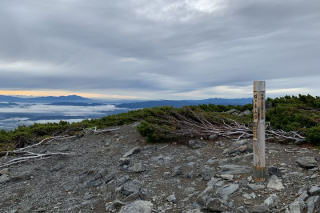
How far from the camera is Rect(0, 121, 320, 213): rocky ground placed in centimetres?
473

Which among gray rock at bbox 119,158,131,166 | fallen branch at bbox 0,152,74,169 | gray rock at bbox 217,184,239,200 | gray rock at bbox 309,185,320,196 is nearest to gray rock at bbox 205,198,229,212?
gray rock at bbox 217,184,239,200

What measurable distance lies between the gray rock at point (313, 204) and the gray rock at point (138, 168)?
3.89 metres

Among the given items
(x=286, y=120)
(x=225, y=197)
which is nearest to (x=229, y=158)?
(x=225, y=197)

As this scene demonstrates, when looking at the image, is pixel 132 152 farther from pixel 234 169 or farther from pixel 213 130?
pixel 234 169

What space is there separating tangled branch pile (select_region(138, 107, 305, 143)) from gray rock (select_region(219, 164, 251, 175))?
6.36 ft

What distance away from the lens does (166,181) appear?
6.01 meters

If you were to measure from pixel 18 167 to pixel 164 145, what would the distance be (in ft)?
16.1

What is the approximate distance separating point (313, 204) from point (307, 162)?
1.76m

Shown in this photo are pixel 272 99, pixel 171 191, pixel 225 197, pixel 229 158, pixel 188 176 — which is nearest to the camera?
pixel 225 197

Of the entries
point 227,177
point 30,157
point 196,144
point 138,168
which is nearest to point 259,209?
point 227,177

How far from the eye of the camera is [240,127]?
8.52 metres

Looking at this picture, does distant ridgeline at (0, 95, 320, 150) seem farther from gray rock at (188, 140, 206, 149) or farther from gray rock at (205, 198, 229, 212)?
gray rock at (205, 198, 229, 212)

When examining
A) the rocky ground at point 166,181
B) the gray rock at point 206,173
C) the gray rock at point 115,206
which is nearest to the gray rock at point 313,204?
the rocky ground at point 166,181

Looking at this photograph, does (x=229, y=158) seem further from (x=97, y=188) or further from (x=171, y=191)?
(x=97, y=188)
